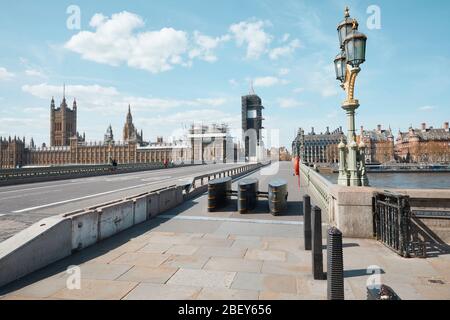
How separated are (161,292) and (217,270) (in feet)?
3.82

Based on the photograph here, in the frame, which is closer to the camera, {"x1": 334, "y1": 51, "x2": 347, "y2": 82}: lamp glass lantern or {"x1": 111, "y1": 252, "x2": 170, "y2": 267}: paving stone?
{"x1": 111, "y1": 252, "x2": 170, "y2": 267}: paving stone

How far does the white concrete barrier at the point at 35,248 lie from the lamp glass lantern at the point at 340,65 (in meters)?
11.0

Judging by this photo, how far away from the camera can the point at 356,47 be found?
10.3 m

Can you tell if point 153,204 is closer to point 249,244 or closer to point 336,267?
point 249,244

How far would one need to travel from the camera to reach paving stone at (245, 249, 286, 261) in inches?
235

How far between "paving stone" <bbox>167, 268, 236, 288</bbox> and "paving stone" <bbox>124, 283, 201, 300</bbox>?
18 cm

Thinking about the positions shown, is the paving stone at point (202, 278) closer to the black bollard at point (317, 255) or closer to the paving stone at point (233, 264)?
the paving stone at point (233, 264)

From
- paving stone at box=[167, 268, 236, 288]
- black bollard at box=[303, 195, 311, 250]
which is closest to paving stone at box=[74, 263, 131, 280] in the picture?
paving stone at box=[167, 268, 236, 288]

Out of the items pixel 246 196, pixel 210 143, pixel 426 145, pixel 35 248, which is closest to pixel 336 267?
pixel 35 248

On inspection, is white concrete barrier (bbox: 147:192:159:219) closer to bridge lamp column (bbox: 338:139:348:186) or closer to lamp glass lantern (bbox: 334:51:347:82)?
bridge lamp column (bbox: 338:139:348:186)

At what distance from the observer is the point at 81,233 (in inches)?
256

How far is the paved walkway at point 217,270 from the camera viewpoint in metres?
4.40

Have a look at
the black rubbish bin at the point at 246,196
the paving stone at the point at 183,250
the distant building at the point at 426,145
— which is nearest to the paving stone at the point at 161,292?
the paving stone at the point at 183,250
